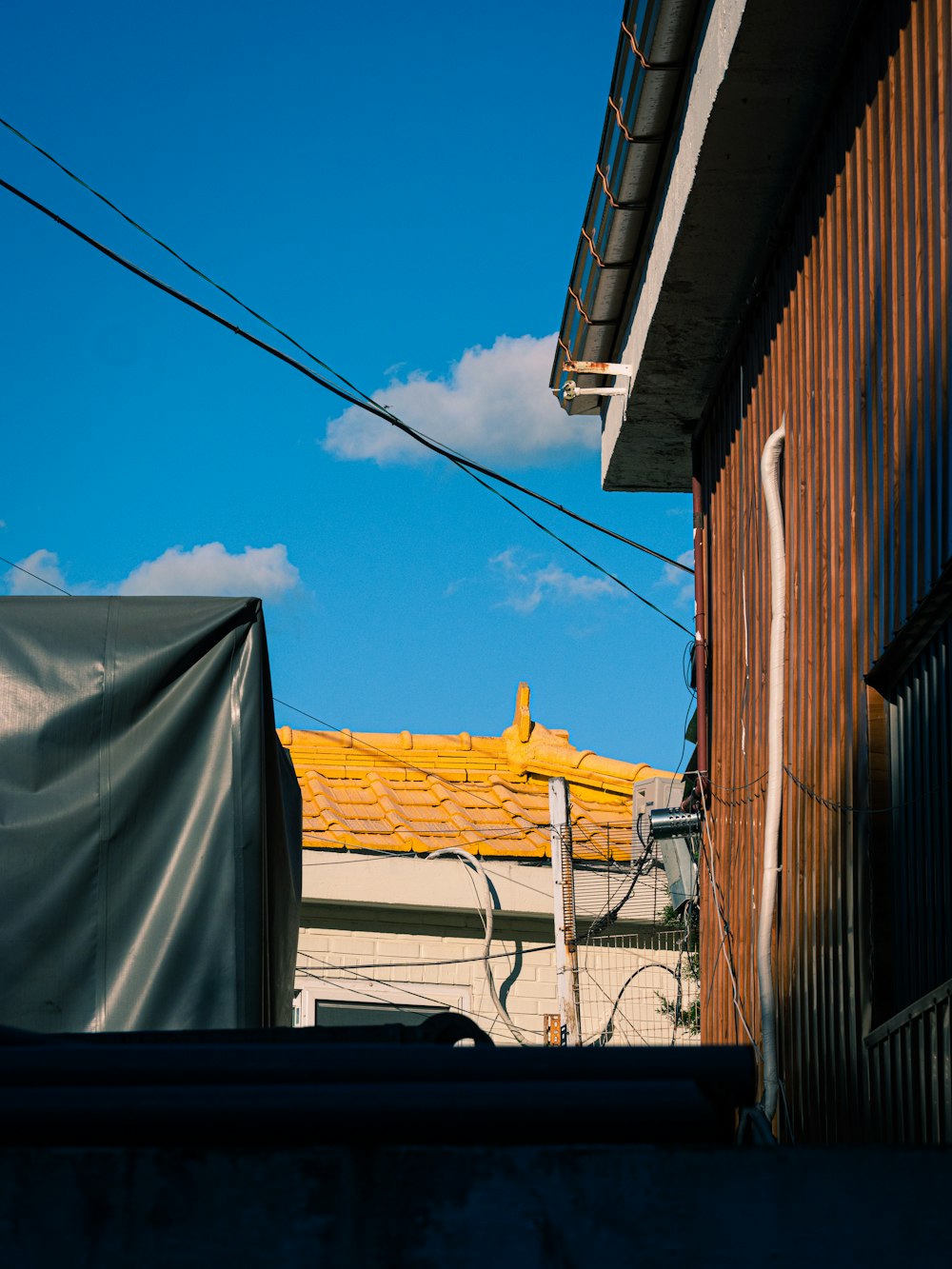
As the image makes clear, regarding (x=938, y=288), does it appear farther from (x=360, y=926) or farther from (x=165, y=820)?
(x=360, y=926)

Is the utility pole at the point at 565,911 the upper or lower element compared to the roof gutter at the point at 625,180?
lower

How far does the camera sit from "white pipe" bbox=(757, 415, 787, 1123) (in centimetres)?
619

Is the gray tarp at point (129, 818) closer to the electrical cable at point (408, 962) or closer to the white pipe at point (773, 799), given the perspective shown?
the white pipe at point (773, 799)

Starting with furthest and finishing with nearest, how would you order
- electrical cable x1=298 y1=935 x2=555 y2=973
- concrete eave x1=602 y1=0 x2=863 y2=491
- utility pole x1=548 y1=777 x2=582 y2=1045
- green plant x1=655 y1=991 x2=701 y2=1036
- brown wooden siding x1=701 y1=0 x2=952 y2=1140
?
electrical cable x1=298 y1=935 x2=555 y2=973 < green plant x1=655 y1=991 x2=701 y2=1036 < utility pole x1=548 y1=777 x2=582 y2=1045 < concrete eave x1=602 y1=0 x2=863 y2=491 < brown wooden siding x1=701 y1=0 x2=952 y2=1140

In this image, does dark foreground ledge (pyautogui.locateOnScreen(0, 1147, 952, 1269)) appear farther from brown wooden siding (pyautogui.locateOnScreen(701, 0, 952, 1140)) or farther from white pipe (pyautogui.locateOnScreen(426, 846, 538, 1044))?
white pipe (pyautogui.locateOnScreen(426, 846, 538, 1044))

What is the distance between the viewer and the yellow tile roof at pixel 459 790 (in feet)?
40.3

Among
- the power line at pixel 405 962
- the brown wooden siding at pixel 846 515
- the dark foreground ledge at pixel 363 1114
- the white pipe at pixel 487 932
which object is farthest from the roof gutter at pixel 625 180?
the dark foreground ledge at pixel 363 1114

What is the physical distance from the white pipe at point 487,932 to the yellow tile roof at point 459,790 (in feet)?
1.06

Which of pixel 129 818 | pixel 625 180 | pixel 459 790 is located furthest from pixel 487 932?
pixel 129 818

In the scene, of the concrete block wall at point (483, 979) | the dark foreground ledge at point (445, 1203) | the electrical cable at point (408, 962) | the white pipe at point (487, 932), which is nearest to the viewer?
the dark foreground ledge at point (445, 1203)

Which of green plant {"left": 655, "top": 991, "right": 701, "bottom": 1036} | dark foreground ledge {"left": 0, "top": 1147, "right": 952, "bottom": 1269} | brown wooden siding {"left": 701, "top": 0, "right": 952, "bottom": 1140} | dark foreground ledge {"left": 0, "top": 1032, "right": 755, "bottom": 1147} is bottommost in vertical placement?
dark foreground ledge {"left": 0, "top": 1147, "right": 952, "bottom": 1269}

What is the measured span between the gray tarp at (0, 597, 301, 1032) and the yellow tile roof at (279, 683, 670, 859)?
705 centimetres

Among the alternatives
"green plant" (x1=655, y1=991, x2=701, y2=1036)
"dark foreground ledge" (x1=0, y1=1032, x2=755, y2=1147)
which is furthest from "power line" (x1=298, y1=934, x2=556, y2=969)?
"dark foreground ledge" (x1=0, y1=1032, x2=755, y2=1147)

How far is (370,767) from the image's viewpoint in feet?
47.1
